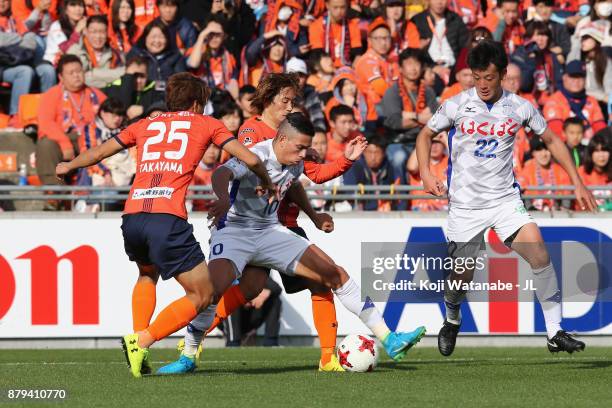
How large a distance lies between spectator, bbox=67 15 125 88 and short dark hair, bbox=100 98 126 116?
1.57 meters

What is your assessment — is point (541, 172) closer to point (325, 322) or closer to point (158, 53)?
point (158, 53)

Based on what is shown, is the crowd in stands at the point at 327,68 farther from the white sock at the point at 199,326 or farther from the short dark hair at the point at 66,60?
the white sock at the point at 199,326

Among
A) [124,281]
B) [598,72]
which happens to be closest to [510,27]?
[598,72]

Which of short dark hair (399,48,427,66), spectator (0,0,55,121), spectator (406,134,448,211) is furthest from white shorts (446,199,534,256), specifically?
spectator (0,0,55,121)

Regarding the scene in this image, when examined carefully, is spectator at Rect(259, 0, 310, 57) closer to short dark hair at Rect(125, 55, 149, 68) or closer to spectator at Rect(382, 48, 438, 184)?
spectator at Rect(382, 48, 438, 184)

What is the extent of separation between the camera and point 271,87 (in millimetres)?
Answer: 9930

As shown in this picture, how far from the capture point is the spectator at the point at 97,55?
1667 centimetres

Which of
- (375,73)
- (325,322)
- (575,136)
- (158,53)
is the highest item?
(158,53)

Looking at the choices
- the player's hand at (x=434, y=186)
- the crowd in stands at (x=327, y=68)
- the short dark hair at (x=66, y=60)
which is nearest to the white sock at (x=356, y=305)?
the player's hand at (x=434, y=186)

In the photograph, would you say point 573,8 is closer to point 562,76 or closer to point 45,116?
point 562,76

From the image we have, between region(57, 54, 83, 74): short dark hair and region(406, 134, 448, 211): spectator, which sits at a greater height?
region(57, 54, 83, 74): short dark hair

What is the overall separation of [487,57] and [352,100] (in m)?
6.91

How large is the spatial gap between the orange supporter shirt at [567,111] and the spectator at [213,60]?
442cm

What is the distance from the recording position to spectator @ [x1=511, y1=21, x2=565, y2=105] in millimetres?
17906
